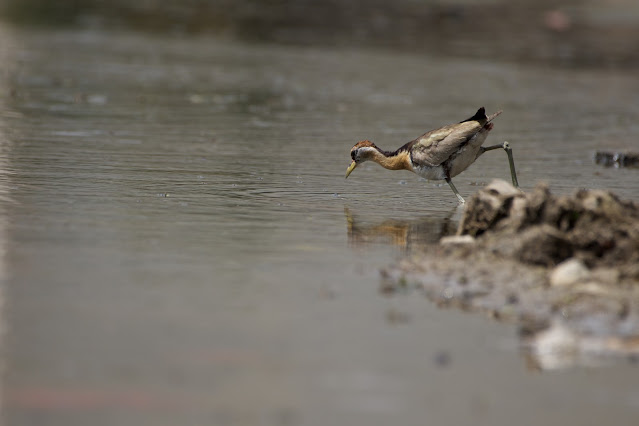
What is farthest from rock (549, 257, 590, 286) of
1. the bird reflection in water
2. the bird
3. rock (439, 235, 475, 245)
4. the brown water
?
the bird

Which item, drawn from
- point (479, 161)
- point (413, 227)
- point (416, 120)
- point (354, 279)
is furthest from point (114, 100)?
point (354, 279)

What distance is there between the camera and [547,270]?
27.9 ft

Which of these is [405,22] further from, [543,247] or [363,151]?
A: [543,247]

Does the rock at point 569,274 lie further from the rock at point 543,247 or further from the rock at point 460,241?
the rock at point 460,241

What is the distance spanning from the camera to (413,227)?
11070mm

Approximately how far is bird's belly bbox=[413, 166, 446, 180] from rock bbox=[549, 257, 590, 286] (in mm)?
4556

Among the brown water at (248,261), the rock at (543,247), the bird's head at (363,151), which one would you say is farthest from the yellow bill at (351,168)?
the rock at (543,247)

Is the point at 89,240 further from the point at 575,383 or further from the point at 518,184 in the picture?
the point at 518,184

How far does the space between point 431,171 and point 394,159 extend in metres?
0.66

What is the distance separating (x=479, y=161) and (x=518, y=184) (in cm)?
205

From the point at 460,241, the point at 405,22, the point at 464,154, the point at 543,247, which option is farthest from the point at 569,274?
the point at 405,22

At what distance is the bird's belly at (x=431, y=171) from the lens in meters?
12.8

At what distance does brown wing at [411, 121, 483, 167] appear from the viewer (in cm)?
1257

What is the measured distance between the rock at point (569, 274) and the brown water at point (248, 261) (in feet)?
3.02
